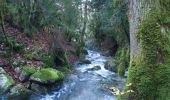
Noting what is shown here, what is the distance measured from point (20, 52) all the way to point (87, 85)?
423cm

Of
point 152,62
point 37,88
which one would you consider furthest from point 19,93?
point 152,62

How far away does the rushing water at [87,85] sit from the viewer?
496 inches

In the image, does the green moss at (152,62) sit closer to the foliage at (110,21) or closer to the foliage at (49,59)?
the foliage at (110,21)

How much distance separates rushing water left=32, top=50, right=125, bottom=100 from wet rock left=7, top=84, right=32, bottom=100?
368 millimetres

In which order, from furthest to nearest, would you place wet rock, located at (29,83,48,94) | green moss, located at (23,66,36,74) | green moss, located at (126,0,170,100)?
1. green moss, located at (23,66,36,74)
2. wet rock, located at (29,83,48,94)
3. green moss, located at (126,0,170,100)

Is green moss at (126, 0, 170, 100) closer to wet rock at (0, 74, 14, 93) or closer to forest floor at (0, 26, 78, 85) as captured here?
wet rock at (0, 74, 14, 93)

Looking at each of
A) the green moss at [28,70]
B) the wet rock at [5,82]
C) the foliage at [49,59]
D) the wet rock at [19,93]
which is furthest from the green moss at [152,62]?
the foliage at [49,59]

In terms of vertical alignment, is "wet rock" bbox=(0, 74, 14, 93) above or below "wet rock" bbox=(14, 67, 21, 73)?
below

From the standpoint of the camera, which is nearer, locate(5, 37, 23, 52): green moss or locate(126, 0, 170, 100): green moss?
locate(126, 0, 170, 100): green moss

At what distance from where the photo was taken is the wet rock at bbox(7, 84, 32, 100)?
37.2ft

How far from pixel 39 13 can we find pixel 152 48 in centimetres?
1938

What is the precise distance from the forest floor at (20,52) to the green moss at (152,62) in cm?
1042

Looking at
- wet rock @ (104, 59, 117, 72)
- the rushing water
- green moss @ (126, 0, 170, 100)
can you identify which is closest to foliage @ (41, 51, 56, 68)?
the rushing water

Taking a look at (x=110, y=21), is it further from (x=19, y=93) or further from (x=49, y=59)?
(x=19, y=93)
